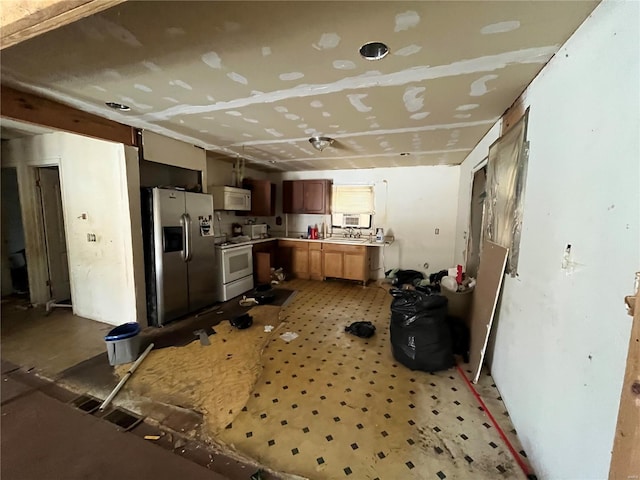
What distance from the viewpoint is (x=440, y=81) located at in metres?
1.80

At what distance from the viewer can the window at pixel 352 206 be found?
17.9 ft

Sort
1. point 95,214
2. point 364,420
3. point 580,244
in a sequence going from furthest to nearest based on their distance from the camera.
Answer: point 95,214 → point 364,420 → point 580,244

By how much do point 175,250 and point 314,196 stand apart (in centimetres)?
298

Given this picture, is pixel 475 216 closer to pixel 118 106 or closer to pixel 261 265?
pixel 261 265

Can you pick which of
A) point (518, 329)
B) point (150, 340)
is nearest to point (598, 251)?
point (518, 329)

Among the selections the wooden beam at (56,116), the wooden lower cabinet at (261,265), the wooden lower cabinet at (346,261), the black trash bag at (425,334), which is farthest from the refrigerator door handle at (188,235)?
the black trash bag at (425,334)

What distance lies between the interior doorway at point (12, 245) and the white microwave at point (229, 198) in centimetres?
320

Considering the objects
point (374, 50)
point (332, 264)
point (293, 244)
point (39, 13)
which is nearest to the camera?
point (39, 13)

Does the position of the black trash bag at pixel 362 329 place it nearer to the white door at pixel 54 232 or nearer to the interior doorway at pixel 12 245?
the white door at pixel 54 232

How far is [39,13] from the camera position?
883 mm

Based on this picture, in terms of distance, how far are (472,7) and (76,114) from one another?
3.17m

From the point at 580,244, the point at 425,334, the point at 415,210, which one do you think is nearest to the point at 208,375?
the point at 425,334

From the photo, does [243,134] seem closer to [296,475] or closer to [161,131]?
[161,131]

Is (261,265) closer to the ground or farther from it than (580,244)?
closer to the ground
